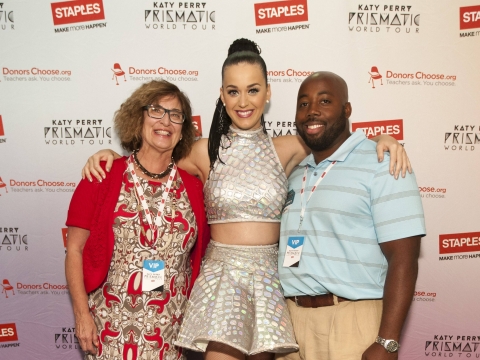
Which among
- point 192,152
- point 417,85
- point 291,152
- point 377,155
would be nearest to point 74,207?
point 192,152

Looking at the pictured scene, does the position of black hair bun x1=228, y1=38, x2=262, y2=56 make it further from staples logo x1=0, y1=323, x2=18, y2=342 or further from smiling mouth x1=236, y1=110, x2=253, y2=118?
staples logo x1=0, y1=323, x2=18, y2=342

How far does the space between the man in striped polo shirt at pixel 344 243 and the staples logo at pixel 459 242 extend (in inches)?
59.7

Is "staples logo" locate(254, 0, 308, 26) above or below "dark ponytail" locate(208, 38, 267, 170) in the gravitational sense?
above

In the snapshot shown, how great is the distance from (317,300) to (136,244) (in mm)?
900

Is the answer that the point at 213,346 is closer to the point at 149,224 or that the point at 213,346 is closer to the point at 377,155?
the point at 149,224

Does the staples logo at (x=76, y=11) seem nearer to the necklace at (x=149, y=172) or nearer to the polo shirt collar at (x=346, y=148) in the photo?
the necklace at (x=149, y=172)

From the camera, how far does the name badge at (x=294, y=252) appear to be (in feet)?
7.13

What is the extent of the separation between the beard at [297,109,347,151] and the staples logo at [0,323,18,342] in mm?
2553

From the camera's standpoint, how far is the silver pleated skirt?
207 centimetres

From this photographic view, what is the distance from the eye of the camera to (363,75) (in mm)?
3307

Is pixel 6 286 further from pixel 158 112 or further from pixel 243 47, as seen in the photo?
pixel 243 47

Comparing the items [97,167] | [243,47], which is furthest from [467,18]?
[97,167]

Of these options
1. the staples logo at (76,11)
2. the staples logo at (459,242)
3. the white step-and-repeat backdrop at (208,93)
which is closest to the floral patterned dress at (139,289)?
the white step-and-repeat backdrop at (208,93)

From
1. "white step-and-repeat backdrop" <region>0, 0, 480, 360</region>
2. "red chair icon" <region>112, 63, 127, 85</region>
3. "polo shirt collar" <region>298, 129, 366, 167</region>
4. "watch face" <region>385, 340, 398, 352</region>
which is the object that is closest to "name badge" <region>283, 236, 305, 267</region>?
"polo shirt collar" <region>298, 129, 366, 167</region>
